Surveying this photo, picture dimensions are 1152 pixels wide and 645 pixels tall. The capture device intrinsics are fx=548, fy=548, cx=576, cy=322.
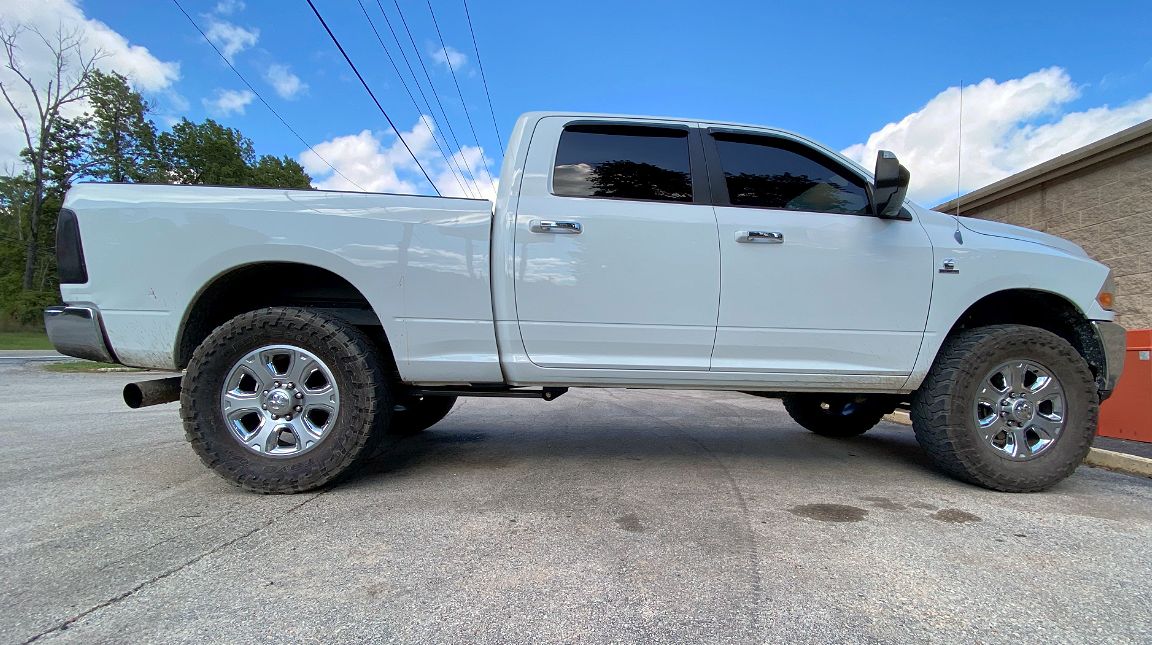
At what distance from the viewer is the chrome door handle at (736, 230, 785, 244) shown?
3068 millimetres

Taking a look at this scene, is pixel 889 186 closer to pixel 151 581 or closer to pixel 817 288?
pixel 817 288

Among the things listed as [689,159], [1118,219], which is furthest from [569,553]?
[1118,219]

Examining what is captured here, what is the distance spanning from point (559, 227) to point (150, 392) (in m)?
2.32

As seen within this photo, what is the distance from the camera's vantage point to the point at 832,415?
4.77m

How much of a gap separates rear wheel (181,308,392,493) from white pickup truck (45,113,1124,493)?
0.01 metres

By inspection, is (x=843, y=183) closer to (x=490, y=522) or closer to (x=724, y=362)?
(x=724, y=362)

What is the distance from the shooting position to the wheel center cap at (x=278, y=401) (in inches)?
113

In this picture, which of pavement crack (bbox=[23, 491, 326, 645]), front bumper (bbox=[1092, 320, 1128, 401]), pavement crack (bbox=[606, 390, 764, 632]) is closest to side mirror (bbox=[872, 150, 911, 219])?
front bumper (bbox=[1092, 320, 1128, 401])

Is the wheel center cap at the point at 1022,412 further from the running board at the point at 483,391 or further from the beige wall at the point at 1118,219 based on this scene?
the beige wall at the point at 1118,219

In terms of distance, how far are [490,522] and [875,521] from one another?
182 cm

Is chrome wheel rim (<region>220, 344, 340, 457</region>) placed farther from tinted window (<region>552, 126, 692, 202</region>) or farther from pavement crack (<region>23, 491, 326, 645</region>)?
tinted window (<region>552, 126, 692, 202</region>)

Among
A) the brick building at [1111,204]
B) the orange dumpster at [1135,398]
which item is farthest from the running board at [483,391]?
the brick building at [1111,204]

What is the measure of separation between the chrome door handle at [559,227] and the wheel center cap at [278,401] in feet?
5.17

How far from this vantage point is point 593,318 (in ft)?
10.0
